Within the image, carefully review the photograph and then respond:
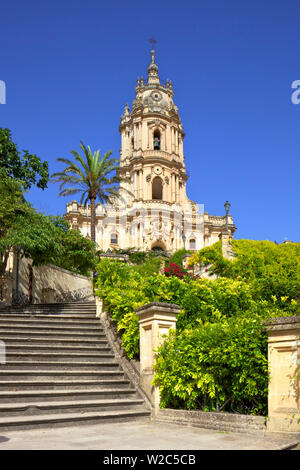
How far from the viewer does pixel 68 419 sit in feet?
24.1

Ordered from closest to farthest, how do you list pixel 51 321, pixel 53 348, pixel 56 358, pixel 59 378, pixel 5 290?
pixel 59 378 < pixel 56 358 < pixel 53 348 < pixel 51 321 < pixel 5 290

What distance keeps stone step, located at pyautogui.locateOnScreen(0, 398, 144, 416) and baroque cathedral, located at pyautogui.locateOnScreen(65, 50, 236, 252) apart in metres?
38.6

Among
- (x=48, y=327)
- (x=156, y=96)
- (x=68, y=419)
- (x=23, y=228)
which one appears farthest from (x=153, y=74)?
(x=68, y=419)

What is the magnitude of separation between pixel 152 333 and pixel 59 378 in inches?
89.0

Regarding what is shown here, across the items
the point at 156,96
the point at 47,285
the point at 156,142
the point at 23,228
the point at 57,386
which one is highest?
the point at 156,96

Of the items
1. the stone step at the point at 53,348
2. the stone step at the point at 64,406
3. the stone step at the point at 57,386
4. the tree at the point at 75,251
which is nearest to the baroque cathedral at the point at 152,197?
the tree at the point at 75,251

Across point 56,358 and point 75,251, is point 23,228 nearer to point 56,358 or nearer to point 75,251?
point 56,358

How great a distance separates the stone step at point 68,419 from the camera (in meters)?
6.89

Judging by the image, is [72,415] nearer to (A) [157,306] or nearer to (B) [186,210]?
(A) [157,306]

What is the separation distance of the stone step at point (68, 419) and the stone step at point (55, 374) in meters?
1.34

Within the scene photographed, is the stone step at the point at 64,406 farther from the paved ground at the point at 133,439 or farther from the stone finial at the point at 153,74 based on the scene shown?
the stone finial at the point at 153,74

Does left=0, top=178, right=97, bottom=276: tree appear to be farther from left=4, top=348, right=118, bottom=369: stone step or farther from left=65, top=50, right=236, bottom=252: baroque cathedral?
left=65, top=50, right=236, bottom=252: baroque cathedral

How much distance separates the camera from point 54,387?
870cm

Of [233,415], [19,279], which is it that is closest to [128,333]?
[233,415]
